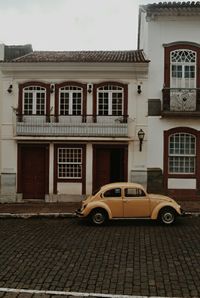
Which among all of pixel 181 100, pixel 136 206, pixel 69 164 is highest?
pixel 181 100

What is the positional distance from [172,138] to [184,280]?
35.6 ft

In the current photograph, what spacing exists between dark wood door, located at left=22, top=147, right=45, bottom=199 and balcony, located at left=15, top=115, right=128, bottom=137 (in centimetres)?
106

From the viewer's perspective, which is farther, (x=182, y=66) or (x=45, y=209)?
(x=182, y=66)

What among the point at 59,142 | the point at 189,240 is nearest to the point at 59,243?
the point at 189,240

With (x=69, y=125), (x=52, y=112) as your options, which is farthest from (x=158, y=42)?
(x=52, y=112)

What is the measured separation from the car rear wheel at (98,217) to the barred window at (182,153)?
5803 millimetres

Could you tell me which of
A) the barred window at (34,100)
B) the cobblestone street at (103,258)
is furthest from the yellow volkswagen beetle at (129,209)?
the barred window at (34,100)

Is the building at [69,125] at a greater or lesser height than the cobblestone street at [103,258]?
greater

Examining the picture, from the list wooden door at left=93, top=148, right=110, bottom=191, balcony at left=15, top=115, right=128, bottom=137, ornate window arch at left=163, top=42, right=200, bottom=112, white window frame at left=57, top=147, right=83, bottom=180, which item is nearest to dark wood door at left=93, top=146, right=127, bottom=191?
wooden door at left=93, top=148, right=110, bottom=191

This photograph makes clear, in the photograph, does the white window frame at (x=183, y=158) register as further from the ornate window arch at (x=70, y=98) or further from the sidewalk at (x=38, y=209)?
the sidewalk at (x=38, y=209)

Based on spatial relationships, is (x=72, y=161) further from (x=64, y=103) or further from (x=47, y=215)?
(x=47, y=215)

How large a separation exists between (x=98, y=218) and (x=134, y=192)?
5.09ft

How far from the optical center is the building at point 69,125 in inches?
693

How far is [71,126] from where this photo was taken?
1759cm
